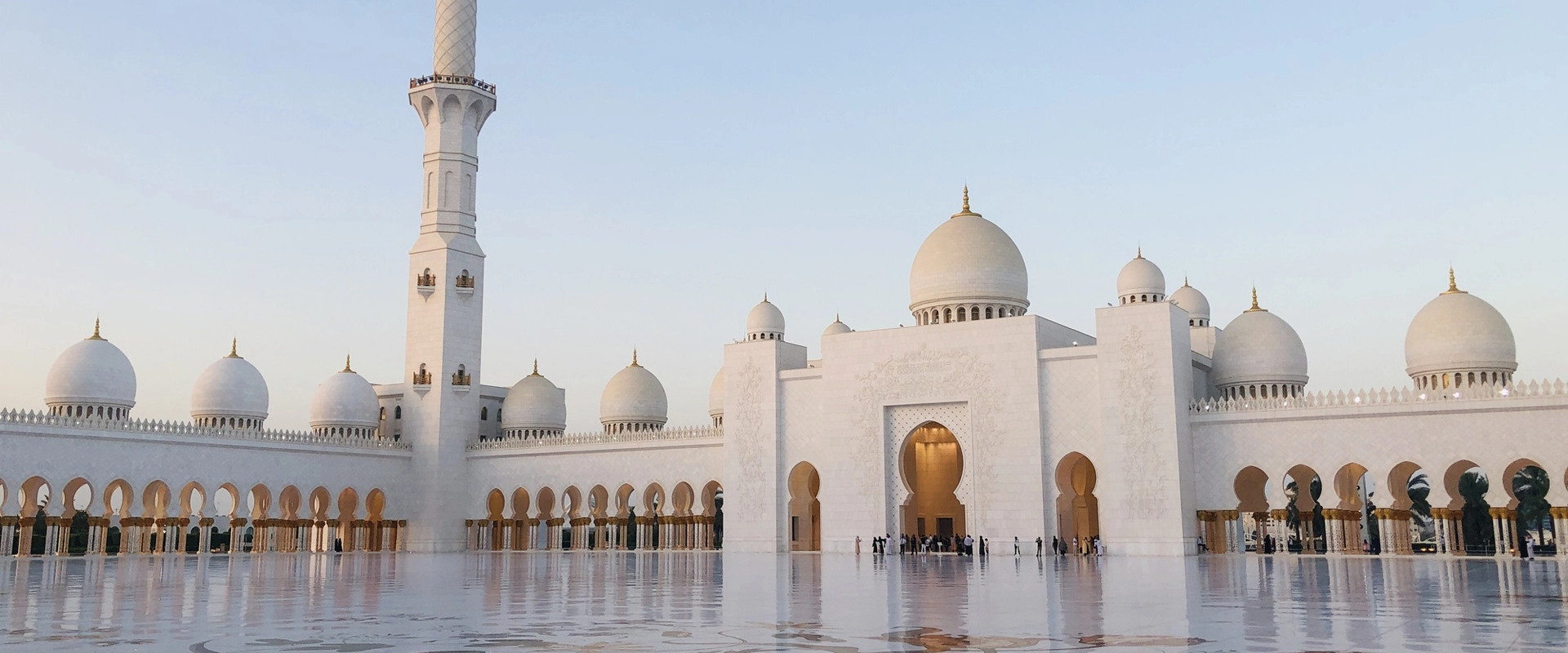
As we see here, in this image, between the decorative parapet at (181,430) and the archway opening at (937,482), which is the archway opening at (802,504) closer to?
the archway opening at (937,482)

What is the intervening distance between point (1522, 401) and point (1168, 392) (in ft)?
18.6

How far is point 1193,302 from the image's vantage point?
1225 inches

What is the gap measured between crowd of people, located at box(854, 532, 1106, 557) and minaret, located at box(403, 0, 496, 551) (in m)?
12.1

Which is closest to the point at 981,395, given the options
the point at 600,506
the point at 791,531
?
the point at 791,531

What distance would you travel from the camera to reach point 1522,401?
68.6 ft

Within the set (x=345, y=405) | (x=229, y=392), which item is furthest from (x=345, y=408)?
(x=229, y=392)

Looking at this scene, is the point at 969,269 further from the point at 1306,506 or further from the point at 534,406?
the point at 534,406

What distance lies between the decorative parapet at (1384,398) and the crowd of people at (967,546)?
3.35 metres

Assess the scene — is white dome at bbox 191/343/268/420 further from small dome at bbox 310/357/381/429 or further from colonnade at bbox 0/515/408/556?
colonnade at bbox 0/515/408/556

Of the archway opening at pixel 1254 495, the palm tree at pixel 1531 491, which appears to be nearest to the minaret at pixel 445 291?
the archway opening at pixel 1254 495

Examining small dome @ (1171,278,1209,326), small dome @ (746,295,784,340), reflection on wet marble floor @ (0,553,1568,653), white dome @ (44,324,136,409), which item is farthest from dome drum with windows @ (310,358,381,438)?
small dome @ (1171,278,1209,326)

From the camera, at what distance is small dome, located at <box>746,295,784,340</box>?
3272 cm

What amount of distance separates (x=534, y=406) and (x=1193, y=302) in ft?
57.3

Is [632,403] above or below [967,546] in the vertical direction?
above
